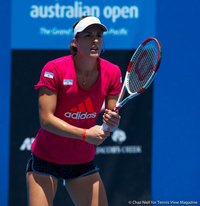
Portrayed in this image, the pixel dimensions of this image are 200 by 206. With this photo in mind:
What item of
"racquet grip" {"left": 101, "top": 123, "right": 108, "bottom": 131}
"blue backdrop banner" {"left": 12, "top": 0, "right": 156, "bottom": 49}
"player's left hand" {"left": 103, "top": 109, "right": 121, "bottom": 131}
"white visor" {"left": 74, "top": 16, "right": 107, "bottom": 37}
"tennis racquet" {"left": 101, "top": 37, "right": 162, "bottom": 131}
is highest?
"blue backdrop banner" {"left": 12, "top": 0, "right": 156, "bottom": 49}

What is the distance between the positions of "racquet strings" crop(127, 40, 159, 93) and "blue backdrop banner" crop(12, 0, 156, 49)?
43.9 inches

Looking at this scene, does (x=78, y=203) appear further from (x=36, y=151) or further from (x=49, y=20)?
(x=49, y=20)

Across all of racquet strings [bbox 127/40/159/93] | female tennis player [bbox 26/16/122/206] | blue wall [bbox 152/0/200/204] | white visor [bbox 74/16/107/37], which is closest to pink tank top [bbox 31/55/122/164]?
female tennis player [bbox 26/16/122/206]

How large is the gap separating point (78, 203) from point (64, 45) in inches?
63.5

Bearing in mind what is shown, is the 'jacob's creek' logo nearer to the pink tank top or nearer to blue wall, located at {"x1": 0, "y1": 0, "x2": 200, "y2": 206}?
the pink tank top

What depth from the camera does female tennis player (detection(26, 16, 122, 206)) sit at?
97.5 inches

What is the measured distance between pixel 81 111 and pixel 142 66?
50 cm

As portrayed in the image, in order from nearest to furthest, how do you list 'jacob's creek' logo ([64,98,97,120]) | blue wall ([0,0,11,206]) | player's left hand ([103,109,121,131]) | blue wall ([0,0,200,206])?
player's left hand ([103,109,121,131]), 'jacob's creek' logo ([64,98,97,120]), blue wall ([0,0,11,206]), blue wall ([0,0,200,206])

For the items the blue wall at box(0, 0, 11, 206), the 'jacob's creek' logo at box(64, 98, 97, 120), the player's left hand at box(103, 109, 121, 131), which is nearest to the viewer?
the player's left hand at box(103, 109, 121, 131)

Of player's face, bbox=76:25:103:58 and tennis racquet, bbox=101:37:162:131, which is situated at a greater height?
player's face, bbox=76:25:103:58

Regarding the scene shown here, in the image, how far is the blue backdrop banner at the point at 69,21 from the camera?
3754 mm

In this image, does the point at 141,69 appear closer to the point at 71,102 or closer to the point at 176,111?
the point at 71,102

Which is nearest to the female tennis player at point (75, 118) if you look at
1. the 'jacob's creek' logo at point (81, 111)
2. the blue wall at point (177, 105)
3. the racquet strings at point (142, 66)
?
the 'jacob's creek' logo at point (81, 111)

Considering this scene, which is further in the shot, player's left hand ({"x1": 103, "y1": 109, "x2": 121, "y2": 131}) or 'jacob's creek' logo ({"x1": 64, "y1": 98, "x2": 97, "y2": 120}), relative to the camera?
'jacob's creek' logo ({"x1": 64, "y1": 98, "x2": 97, "y2": 120})
